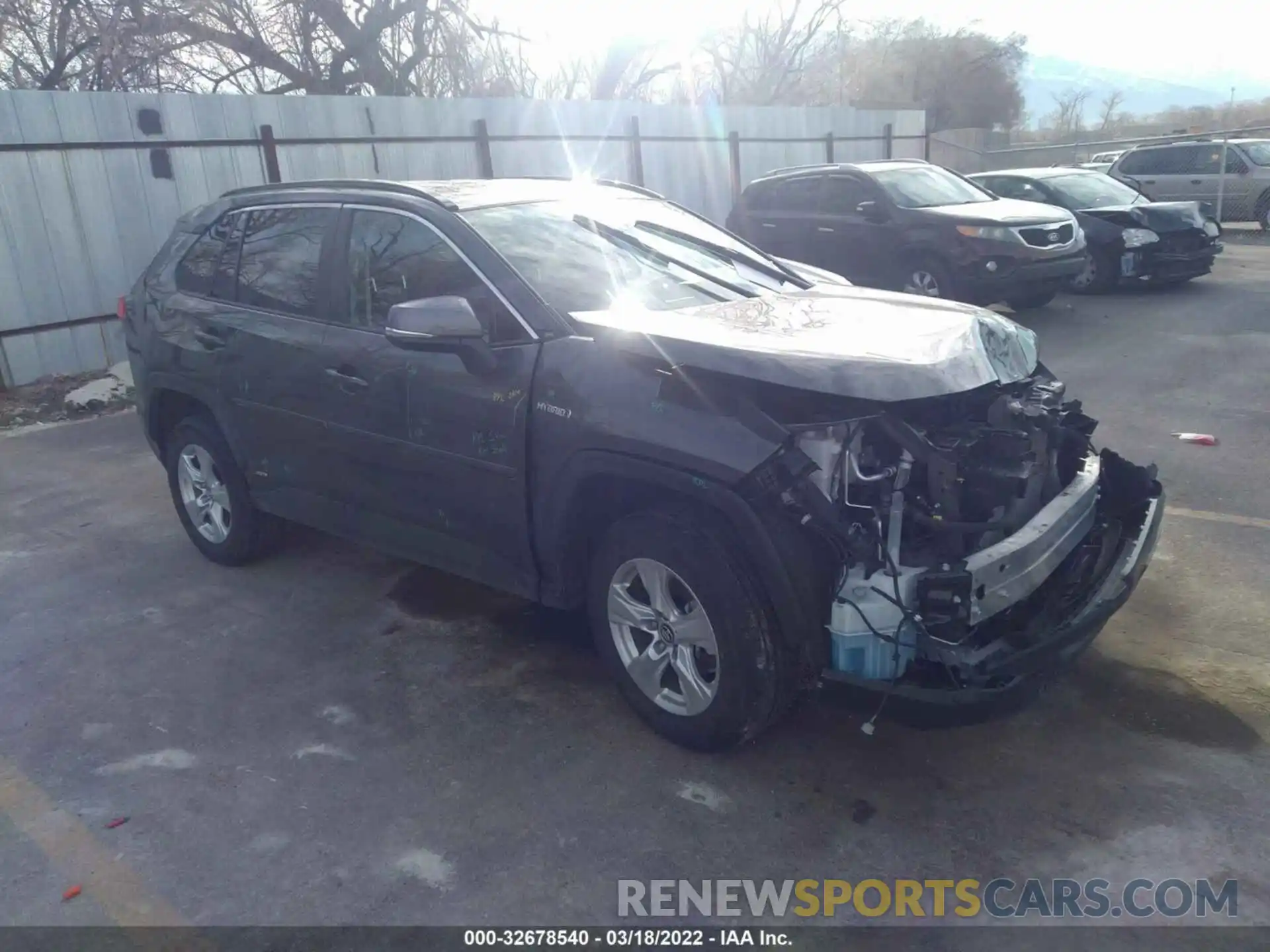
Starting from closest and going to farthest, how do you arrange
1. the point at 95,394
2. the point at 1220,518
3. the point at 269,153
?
the point at 1220,518, the point at 95,394, the point at 269,153

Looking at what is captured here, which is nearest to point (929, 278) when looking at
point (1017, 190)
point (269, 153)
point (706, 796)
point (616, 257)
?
point (1017, 190)


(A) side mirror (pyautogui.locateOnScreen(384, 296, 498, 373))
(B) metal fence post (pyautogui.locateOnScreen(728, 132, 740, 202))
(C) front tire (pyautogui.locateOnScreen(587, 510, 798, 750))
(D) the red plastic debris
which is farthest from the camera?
(B) metal fence post (pyautogui.locateOnScreen(728, 132, 740, 202))

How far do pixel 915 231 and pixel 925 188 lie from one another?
967 millimetres

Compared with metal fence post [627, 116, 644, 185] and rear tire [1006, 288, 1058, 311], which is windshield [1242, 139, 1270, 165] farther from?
metal fence post [627, 116, 644, 185]

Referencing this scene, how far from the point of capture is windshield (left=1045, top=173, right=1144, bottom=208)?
12.9 metres

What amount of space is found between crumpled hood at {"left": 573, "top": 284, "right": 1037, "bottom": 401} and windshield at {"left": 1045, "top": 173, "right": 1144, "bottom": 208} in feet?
33.6

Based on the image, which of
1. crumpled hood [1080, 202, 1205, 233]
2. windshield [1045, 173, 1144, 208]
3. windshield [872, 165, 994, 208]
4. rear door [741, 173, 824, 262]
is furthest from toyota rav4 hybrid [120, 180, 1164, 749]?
windshield [1045, 173, 1144, 208]

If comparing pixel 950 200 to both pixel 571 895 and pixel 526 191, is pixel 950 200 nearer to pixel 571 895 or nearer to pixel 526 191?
pixel 526 191

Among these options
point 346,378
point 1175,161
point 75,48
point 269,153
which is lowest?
point 1175,161

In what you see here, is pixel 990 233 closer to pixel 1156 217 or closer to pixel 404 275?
pixel 1156 217

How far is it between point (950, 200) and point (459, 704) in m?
9.41

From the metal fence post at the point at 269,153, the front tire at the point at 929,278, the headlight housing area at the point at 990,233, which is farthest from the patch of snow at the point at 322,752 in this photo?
the headlight housing area at the point at 990,233

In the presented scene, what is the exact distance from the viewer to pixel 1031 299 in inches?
441

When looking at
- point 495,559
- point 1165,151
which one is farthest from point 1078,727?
point 1165,151
